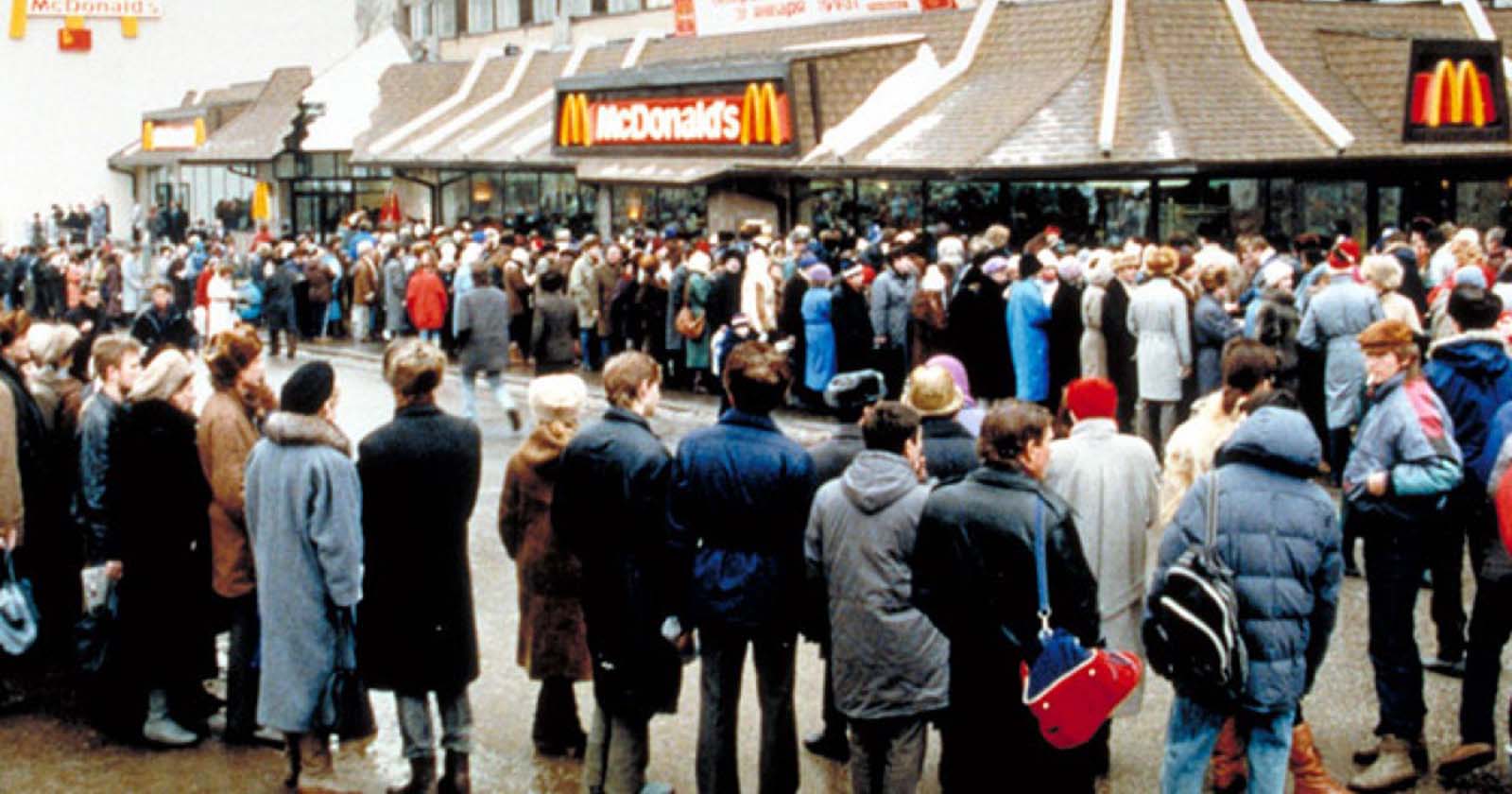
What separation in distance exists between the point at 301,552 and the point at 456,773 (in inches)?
42.0

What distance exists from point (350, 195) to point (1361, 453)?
35.0m

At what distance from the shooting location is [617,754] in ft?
23.4

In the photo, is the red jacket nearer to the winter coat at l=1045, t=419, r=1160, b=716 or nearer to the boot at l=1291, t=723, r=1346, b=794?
the winter coat at l=1045, t=419, r=1160, b=716

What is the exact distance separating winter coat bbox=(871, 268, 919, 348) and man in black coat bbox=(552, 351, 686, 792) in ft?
34.4

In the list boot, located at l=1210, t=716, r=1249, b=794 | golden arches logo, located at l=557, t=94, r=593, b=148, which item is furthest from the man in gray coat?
golden arches logo, located at l=557, t=94, r=593, b=148

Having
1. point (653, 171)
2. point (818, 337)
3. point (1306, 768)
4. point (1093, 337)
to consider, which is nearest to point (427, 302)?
point (653, 171)

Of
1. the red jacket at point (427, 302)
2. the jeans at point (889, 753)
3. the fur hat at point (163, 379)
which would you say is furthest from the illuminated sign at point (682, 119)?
the jeans at point (889, 753)

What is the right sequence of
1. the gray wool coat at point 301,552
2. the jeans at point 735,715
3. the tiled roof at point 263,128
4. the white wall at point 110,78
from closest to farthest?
1. the jeans at point 735,715
2. the gray wool coat at point 301,552
3. the tiled roof at point 263,128
4. the white wall at point 110,78

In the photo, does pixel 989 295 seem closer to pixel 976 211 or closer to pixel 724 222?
pixel 976 211

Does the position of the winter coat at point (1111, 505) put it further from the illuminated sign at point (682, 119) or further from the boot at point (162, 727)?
the illuminated sign at point (682, 119)

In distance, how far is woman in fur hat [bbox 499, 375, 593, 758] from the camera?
25.2ft

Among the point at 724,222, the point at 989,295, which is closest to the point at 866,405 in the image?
the point at 989,295

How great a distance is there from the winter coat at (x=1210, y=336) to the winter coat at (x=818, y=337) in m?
4.06

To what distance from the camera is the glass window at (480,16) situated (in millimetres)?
50531
